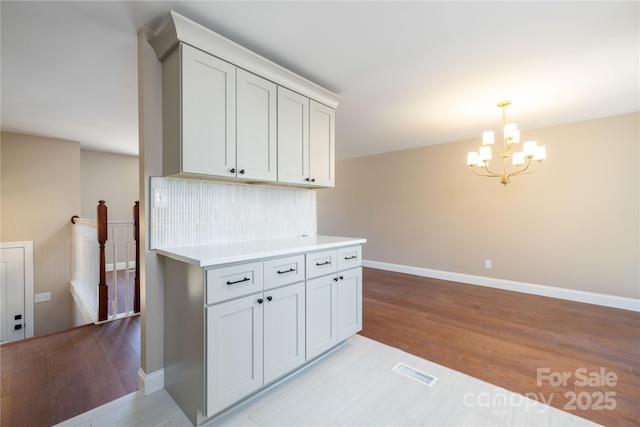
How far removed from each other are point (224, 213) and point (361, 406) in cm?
163

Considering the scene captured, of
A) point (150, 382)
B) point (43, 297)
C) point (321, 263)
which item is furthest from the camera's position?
point (43, 297)

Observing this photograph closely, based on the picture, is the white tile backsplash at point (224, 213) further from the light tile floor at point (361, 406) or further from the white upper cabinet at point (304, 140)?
the light tile floor at point (361, 406)

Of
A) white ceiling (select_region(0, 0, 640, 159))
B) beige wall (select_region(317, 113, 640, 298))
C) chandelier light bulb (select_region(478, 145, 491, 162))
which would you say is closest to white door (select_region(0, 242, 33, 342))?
white ceiling (select_region(0, 0, 640, 159))

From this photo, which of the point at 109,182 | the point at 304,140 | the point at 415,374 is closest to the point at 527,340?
the point at 415,374

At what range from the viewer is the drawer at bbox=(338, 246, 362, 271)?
7.03 ft

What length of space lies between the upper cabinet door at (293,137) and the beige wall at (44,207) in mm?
4235

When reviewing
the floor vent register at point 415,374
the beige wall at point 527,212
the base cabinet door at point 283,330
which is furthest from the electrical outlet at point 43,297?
the beige wall at point 527,212

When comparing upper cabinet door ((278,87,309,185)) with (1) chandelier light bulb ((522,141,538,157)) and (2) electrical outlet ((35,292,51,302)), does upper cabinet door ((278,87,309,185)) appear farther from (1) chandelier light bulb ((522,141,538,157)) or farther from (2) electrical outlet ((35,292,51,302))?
(2) electrical outlet ((35,292,51,302))

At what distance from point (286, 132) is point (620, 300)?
442 cm

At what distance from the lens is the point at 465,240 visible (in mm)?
4293

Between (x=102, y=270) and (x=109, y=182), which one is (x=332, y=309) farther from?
(x=109, y=182)

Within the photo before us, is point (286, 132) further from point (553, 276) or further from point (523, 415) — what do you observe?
point (553, 276)

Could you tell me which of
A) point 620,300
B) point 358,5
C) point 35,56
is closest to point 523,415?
point 358,5

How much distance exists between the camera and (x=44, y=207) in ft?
13.1
